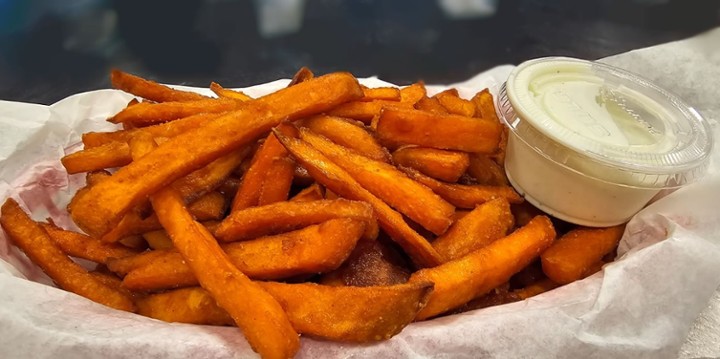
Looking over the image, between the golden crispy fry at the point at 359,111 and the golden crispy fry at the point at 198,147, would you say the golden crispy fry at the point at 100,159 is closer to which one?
the golden crispy fry at the point at 198,147

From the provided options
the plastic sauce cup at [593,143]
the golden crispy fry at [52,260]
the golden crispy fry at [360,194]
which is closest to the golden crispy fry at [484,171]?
the plastic sauce cup at [593,143]

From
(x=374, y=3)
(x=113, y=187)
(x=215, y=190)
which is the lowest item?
(x=374, y=3)

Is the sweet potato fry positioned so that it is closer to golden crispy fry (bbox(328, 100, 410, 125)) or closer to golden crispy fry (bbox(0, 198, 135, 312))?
golden crispy fry (bbox(328, 100, 410, 125))

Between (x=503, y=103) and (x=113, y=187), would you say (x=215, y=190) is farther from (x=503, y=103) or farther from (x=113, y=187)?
(x=503, y=103)

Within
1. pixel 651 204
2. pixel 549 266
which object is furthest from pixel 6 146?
pixel 651 204

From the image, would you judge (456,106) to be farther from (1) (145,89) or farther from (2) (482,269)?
(1) (145,89)

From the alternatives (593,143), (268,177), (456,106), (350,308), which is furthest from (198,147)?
(593,143)
